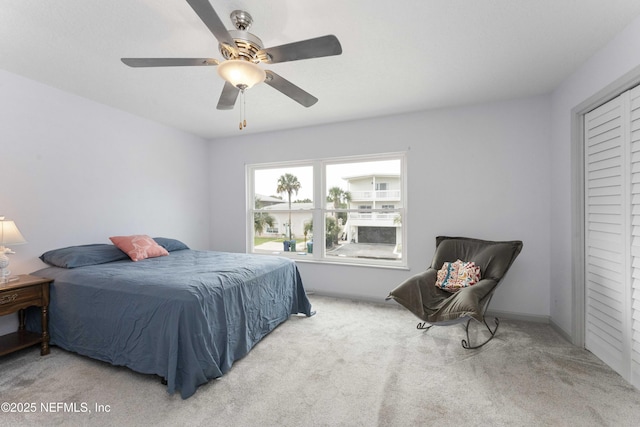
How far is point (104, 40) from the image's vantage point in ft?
6.93

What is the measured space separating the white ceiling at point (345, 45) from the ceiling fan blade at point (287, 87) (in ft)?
1.25

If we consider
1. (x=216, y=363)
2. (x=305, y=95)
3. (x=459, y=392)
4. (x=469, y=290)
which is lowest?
(x=459, y=392)

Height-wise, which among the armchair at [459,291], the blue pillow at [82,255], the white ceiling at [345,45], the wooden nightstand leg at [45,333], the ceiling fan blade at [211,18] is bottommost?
the wooden nightstand leg at [45,333]

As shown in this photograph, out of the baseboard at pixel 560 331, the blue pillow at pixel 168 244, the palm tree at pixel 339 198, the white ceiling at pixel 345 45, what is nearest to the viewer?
the white ceiling at pixel 345 45

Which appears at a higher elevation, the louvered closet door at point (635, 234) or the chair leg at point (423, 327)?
the louvered closet door at point (635, 234)

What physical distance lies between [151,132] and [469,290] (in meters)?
4.29

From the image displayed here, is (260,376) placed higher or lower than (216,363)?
lower

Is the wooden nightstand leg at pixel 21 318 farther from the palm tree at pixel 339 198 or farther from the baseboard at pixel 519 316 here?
the baseboard at pixel 519 316

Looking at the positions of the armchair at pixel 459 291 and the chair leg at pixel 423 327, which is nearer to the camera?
the armchair at pixel 459 291

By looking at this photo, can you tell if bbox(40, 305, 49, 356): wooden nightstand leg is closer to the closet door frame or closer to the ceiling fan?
the ceiling fan

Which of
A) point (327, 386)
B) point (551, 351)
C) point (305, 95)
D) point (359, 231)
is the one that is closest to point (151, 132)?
point (305, 95)

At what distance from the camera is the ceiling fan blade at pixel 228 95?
6.58ft

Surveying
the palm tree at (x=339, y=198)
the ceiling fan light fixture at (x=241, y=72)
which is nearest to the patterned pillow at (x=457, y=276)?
the palm tree at (x=339, y=198)

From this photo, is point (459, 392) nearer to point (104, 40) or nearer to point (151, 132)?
point (104, 40)
